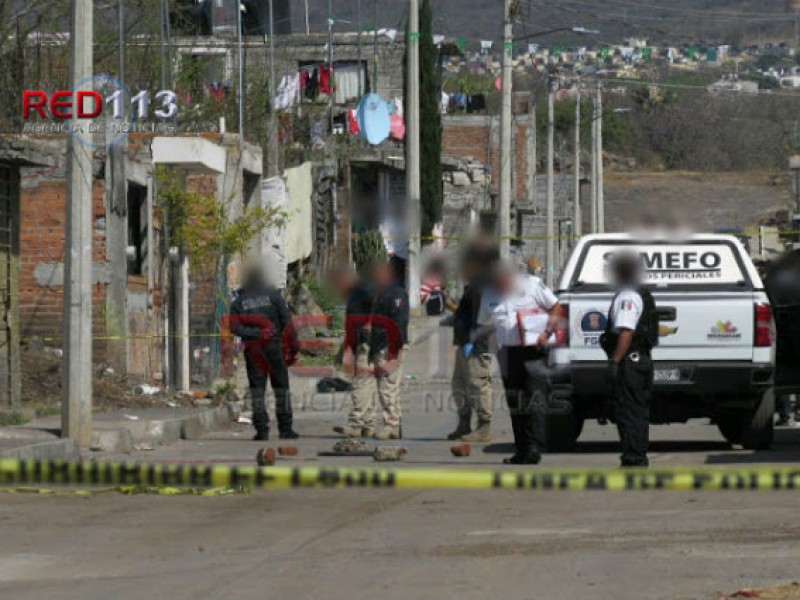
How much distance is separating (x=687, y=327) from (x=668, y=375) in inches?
17.8

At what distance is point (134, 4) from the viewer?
31.6 metres

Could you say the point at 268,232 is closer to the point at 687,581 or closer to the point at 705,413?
the point at 705,413

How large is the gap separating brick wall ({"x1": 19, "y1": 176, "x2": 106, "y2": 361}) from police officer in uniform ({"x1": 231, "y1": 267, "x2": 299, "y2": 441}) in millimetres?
4244

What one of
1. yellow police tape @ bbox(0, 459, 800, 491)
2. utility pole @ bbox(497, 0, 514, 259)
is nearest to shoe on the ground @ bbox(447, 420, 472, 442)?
yellow police tape @ bbox(0, 459, 800, 491)

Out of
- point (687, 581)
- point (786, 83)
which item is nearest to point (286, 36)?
point (687, 581)

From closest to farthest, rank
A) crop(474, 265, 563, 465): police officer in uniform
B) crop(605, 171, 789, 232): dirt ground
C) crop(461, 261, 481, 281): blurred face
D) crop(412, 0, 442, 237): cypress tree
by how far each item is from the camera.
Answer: crop(474, 265, 563, 465): police officer in uniform < crop(461, 261, 481, 281): blurred face < crop(412, 0, 442, 237): cypress tree < crop(605, 171, 789, 232): dirt ground

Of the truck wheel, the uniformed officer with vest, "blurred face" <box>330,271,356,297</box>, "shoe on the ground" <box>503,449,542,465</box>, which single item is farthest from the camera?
"blurred face" <box>330,271,356,297</box>

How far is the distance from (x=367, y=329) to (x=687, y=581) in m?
9.25

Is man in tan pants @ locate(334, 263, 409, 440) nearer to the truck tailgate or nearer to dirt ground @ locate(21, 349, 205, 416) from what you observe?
the truck tailgate

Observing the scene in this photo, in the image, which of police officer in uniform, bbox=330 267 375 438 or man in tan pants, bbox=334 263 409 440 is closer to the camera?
man in tan pants, bbox=334 263 409 440

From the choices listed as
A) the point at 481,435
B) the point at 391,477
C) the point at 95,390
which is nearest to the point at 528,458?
the point at 481,435

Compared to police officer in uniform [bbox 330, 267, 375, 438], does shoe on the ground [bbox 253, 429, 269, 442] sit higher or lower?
lower

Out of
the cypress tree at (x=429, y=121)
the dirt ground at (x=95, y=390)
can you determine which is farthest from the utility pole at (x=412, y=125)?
the dirt ground at (x=95, y=390)

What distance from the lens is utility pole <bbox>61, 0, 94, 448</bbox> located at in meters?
15.4
